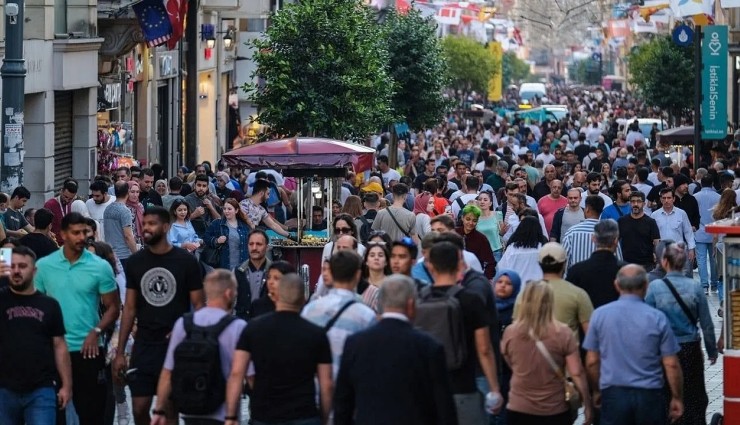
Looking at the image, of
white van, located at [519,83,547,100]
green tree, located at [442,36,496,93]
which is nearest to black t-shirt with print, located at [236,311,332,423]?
green tree, located at [442,36,496,93]

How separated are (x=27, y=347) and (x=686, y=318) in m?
4.14

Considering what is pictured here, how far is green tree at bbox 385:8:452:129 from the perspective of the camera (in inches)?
1679

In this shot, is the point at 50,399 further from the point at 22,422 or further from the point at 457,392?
the point at 457,392

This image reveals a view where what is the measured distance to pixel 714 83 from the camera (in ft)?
117

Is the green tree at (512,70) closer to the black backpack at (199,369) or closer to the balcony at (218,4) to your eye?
the balcony at (218,4)

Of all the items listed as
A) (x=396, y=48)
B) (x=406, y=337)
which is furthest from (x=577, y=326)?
(x=396, y=48)

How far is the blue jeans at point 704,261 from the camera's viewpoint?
866 inches

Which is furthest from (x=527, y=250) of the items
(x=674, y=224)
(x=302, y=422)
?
(x=674, y=224)

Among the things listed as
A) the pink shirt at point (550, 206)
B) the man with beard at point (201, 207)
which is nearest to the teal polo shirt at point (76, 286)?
the man with beard at point (201, 207)

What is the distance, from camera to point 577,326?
11250 millimetres

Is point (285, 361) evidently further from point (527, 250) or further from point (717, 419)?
point (527, 250)

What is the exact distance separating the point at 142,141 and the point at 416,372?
26.9 meters

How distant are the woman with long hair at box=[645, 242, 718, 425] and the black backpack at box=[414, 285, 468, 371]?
81.9 inches

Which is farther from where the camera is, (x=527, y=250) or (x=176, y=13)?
(x=176, y=13)
